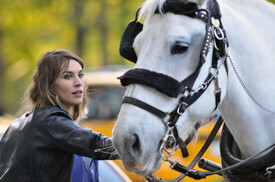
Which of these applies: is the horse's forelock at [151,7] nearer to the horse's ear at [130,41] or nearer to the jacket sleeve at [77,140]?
the horse's ear at [130,41]

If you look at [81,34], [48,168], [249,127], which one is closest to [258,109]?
[249,127]

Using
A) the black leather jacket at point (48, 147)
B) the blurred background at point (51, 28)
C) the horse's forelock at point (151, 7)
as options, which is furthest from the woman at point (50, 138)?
the blurred background at point (51, 28)

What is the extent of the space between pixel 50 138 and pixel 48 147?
63 millimetres

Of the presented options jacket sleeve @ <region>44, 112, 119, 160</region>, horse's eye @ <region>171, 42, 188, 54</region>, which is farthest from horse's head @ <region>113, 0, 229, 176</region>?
jacket sleeve @ <region>44, 112, 119, 160</region>

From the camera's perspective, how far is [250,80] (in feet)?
9.35

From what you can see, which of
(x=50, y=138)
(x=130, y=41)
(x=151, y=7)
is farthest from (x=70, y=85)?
(x=151, y=7)

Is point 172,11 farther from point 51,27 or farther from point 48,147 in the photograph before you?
point 51,27

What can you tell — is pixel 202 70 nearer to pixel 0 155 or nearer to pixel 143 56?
pixel 143 56

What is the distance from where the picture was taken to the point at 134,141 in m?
2.36

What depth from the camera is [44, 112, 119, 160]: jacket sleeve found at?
2760 millimetres

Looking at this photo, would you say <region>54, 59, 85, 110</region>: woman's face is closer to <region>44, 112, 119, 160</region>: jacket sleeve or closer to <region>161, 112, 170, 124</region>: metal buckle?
<region>44, 112, 119, 160</region>: jacket sleeve

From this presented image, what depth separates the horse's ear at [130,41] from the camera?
110 inches

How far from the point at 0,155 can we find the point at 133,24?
123 cm

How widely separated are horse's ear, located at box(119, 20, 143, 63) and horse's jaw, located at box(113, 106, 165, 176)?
48cm
